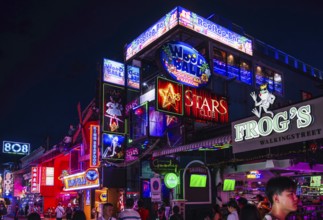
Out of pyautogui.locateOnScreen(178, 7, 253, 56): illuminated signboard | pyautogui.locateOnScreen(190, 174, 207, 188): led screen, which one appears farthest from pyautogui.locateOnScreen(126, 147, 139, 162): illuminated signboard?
pyautogui.locateOnScreen(178, 7, 253, 56): illuminated signboard

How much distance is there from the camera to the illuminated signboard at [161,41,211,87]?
19.4 m

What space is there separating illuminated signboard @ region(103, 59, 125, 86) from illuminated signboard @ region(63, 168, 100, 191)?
22.8ft

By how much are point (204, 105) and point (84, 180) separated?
13932 mm

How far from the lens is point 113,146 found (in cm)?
2453

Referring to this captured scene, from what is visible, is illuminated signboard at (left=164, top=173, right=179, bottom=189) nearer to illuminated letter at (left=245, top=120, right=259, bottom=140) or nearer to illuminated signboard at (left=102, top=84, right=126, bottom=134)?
illuminated letter at (left=245, top=120, right=259, bottom=140)

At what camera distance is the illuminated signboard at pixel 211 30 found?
24.5 meters

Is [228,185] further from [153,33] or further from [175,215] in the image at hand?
[153,33]

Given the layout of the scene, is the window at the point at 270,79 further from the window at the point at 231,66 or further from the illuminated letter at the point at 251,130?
the illuminated letter at the point at 251,130

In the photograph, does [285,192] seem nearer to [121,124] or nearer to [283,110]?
A: [283,110]

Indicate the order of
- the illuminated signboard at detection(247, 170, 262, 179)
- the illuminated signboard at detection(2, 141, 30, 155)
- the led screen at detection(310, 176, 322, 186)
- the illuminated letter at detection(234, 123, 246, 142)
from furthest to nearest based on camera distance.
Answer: the illuminated signboard at detection(2, 141, 30, 155)
the led screen at detection(310, 176, 322, 186)
the illuminated signboard at detection(247, 170, 262, 179)
the illuminated letter at detection(234, 123, 246, 142)

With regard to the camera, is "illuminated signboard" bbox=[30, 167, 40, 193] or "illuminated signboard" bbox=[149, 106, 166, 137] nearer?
"illuminated signboard" bbox=[149, 106, 166, 137]

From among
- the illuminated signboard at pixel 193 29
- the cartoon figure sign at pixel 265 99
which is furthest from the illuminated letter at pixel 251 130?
the illuminated signboard at pixel 193 29

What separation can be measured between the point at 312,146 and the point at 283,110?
6.10 ft

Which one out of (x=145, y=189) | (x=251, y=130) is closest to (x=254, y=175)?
(x=251, y=130)
